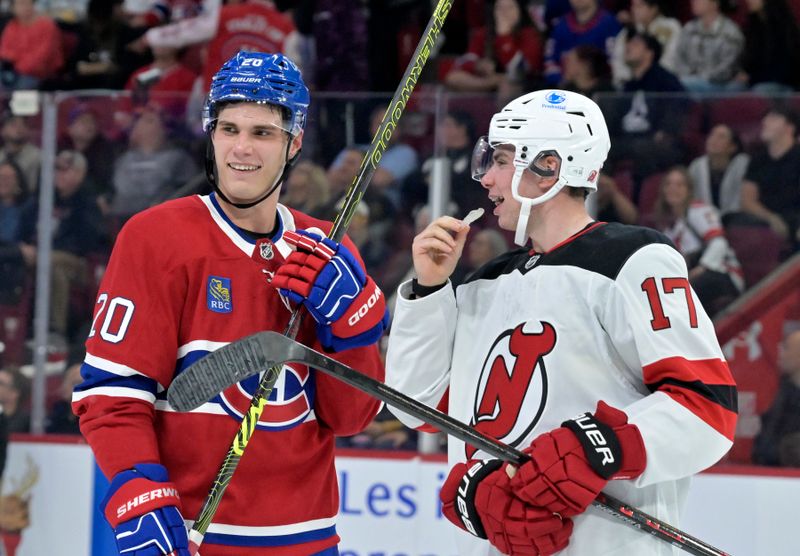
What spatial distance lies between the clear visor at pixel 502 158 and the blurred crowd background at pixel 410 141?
63.0 inches

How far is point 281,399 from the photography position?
2.36m

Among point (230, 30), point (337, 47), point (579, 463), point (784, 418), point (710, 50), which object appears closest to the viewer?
point (579, 463)

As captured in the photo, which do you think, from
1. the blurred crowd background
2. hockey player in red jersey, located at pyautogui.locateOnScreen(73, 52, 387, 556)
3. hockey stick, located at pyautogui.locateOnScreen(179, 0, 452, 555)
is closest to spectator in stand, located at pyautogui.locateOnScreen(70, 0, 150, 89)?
the blurred crowd background

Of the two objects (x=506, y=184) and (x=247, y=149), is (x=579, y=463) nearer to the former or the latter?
(x=506, y=184)

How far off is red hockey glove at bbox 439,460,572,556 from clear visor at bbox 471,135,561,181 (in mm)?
533

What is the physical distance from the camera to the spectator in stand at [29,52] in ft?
19.8

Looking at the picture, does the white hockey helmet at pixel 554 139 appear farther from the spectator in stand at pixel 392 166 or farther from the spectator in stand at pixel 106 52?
the spectator in stand at pixel 106 52

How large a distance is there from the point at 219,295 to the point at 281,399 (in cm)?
22

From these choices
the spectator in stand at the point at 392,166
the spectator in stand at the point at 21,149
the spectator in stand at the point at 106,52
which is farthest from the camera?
the spectator in stand at the point at 106,52

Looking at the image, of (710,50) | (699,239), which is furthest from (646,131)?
(710,50)

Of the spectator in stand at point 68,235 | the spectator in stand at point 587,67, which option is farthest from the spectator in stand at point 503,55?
the spectator in stand at point 68,235

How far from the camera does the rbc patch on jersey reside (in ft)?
7.55

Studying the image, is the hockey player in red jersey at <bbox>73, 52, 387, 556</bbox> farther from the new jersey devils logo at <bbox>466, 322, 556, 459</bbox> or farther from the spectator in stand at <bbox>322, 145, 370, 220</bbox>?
the spectator in stand at <bbox>322, 145, 370, 220</bbox>

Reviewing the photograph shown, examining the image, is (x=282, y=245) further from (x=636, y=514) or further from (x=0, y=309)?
(x=0, y=309)
